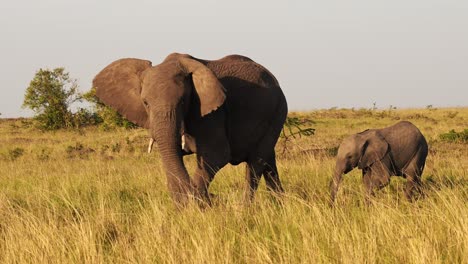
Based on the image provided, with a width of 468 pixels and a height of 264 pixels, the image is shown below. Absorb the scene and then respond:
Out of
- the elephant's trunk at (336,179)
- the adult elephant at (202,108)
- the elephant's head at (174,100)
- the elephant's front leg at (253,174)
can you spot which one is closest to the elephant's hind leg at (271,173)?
the adult elephant at (202,108)

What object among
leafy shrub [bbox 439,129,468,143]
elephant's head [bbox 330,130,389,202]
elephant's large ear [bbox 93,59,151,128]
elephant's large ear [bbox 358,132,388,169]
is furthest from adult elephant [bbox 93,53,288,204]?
leafy shrub [bbox 439,129,468,143]

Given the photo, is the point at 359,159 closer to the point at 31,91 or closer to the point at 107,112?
the point at 107,112

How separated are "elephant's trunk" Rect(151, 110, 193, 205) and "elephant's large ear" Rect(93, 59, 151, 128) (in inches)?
33.2

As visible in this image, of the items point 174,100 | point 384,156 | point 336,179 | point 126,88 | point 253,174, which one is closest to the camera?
point 174,100

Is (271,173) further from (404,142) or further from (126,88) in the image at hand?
(126,88)

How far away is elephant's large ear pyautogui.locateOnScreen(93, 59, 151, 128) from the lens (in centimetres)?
680

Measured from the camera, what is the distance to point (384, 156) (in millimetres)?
8305

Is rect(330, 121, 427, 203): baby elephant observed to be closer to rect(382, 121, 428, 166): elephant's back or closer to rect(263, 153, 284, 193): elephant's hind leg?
rect(382, 121, 428, 166): elephant's back

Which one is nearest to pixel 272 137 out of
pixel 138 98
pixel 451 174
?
pixel 138 98

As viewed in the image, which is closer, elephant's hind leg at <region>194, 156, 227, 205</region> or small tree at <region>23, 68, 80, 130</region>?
elephant's hind leg at <region>194, 156, 227, 205</region>

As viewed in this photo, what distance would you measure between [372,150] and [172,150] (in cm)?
328

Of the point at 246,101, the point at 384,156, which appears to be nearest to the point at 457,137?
the point at 384,156

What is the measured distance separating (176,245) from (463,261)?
1.85m

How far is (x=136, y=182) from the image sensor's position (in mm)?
8484
